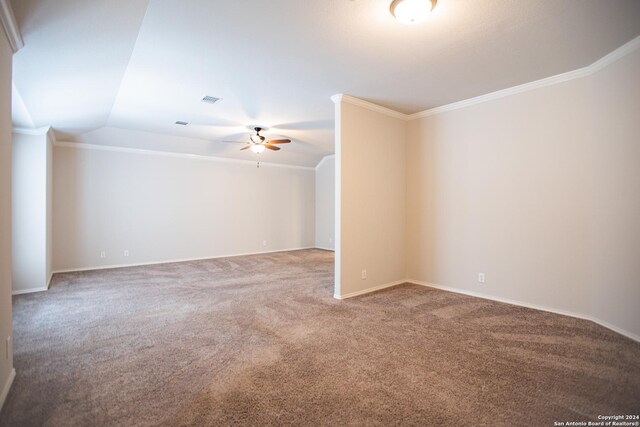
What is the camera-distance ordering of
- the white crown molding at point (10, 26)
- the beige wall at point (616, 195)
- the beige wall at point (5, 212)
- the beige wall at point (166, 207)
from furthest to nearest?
1. the beige wall at point (166, 207)
2. the beige wall at point (616, 195)
3. the beige wall at point (5, 212)
4. the white crown molding at point (10, 26)

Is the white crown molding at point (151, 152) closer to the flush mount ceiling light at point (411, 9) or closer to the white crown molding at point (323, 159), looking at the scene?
the white crown molding at point (323, 159)

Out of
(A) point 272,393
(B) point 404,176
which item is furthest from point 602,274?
(A) point 272,393

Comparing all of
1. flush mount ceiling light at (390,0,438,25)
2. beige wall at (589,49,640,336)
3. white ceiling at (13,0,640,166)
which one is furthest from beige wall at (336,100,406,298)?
beige wall at (589,49,640,336)

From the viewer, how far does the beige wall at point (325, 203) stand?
9.24 m

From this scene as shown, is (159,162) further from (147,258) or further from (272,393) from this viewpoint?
(272,393)

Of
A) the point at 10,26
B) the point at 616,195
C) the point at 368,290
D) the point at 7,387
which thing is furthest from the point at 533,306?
the point at 10,26

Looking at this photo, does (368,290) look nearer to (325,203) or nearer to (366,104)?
(366,104)

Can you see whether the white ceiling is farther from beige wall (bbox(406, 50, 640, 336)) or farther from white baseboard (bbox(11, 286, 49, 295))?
white baseboard (bbox(11, 286, 49, 295))

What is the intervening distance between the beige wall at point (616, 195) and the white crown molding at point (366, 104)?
2382 millimetres

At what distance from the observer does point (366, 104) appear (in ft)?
14.8

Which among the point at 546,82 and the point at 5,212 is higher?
the point at 546,82

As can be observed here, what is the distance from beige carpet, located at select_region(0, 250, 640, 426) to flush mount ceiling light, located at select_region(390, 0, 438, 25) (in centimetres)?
269

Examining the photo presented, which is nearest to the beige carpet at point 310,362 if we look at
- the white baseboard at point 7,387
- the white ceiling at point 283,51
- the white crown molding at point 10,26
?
the white baseboard at point 7,387

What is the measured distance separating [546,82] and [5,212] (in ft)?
17.6
